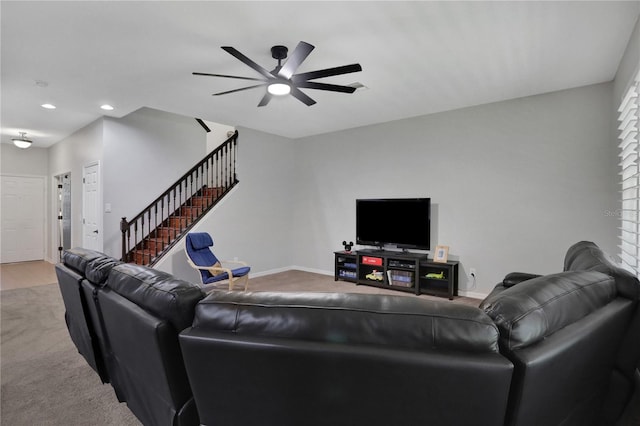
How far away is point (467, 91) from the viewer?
3.98 m

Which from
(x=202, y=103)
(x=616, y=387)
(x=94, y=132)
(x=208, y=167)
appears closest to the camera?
(x=616, y=387)

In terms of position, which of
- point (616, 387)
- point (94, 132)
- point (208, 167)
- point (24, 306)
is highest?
point (94, 132)

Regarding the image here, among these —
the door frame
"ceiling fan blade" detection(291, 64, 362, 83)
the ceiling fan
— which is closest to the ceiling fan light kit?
the ceiling fan

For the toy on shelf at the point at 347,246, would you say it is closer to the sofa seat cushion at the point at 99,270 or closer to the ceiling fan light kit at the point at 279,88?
the ceiling fan light kit at the point at 279,88

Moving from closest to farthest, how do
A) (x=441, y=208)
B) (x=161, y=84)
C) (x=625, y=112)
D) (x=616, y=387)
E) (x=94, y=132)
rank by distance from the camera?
(x=616, y=387) → (x=625, y=112) → (x=161, y=84) → (x=441, y=208) → (x=94, y=132)

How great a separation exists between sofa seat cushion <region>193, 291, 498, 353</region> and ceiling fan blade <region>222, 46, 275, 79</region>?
194 centimetres

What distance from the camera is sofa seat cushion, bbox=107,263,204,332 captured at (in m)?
1.27

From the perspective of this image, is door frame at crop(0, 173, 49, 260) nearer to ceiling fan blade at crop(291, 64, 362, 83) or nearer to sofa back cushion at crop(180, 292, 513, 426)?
ceiling fan blade at crop(291, 64, 362, 83)

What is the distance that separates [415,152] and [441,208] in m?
0.97

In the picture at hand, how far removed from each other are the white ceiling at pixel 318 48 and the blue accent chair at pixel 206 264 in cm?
190

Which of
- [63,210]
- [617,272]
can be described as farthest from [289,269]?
[617,272]

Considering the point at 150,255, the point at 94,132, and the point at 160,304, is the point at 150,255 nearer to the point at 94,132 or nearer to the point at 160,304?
the point at 94,132

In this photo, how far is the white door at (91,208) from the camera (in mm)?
5062

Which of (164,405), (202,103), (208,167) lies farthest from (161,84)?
(164,405)
